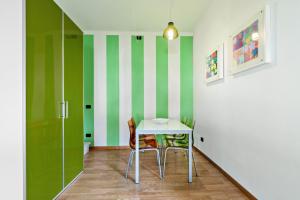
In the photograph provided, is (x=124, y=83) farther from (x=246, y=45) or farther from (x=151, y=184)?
(x=246, y=45)

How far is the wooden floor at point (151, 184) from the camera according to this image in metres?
2.01

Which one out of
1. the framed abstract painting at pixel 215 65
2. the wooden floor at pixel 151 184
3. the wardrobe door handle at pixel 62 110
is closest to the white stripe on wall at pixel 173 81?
the framed abstract painting at pixel 215 65

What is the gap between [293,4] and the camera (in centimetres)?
135

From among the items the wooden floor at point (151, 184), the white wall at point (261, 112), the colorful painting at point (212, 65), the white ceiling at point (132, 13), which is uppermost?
the white ceiling at point (132, 13)

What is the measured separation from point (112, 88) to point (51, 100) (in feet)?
7.20

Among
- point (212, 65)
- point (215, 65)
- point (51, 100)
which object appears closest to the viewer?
point (51, 100)

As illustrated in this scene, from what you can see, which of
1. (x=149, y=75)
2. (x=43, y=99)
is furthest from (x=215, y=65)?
(x=43, y=99)

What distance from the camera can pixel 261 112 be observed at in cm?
174

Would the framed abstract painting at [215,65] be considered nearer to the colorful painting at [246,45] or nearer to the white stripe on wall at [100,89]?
the colorful painting at [246,45]

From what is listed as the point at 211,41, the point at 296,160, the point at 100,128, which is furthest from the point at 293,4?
the point at 100,128

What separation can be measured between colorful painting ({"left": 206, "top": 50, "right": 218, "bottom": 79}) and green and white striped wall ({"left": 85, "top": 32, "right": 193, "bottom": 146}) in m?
0.98

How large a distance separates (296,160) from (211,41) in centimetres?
230

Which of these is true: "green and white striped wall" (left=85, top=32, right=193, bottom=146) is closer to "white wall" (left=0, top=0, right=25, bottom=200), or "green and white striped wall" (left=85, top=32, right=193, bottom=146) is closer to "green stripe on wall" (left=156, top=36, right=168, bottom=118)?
"green stripe on wall" (left=156, top=36, right=168, bottom=118)

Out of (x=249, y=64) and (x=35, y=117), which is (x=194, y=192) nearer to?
(x=249, y=64)
